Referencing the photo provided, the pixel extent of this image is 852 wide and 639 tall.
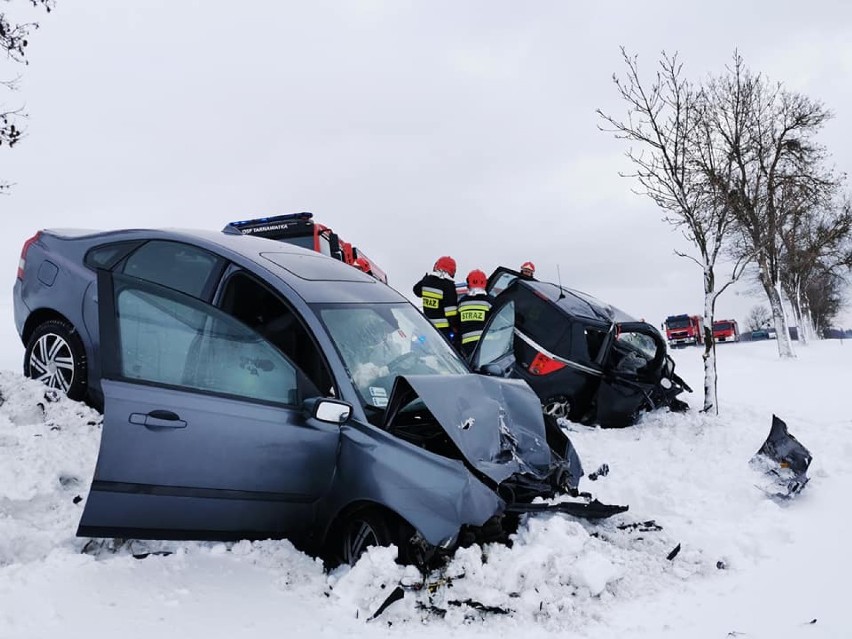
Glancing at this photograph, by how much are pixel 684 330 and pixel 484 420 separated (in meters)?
41.9

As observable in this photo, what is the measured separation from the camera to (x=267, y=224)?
12.6m

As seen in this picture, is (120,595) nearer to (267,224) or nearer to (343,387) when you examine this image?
(343,387)

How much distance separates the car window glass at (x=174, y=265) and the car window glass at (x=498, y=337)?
4083 millimetres

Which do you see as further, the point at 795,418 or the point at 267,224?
the point at 267,224

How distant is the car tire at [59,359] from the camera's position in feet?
16.0

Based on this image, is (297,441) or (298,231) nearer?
(297,441)

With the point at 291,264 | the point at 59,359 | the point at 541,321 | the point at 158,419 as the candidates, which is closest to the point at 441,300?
the point at 541,321

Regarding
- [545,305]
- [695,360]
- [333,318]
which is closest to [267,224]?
[545,305]

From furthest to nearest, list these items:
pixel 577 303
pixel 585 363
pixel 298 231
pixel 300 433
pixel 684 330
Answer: pixel 684 330, pixel 298 231, pixel 577 303, pixel 585 363, pixel 300 433

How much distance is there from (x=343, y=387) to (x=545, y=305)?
5016 millimetres

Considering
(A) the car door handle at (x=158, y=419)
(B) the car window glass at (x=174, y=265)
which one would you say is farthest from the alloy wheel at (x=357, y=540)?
(B) the car window glass at (x=174, y=265)

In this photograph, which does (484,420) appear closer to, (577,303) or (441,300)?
(577,303)

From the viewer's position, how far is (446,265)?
983 cm

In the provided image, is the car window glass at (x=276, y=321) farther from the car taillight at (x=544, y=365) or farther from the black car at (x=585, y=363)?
the car taillight at (x=544, y=365)
